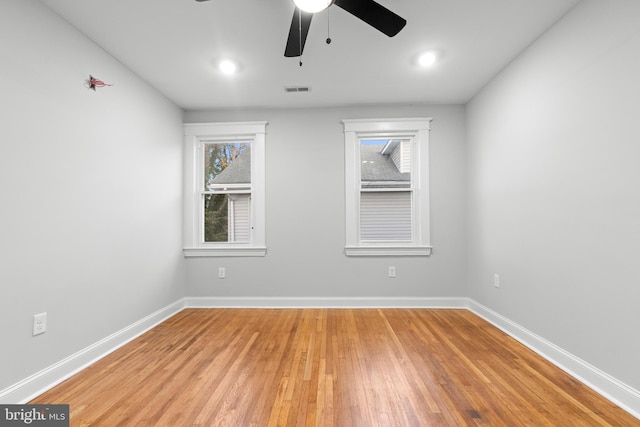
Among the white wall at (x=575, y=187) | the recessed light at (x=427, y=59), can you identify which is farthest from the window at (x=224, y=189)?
the white wall at (x=575, y=187)

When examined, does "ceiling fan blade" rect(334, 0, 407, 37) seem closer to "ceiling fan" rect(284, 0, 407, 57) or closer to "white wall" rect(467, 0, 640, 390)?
"ceiling fan" rect(284, 0, 407, 57)

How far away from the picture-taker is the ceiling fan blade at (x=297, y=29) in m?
1.70

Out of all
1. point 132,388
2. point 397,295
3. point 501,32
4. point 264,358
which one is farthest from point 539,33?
point 132,388

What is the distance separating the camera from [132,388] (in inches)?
74.0

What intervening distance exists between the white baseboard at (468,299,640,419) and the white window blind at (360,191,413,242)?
1.44 meters

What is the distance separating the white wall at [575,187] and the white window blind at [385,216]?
104cm

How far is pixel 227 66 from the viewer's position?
2.73 m

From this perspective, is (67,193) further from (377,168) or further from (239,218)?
(377,168)

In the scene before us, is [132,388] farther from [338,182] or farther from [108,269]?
[338,182]

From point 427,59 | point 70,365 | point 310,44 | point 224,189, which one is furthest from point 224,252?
point 427,59

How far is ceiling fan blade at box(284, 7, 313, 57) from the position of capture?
66.8 inches

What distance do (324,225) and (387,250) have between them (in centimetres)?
87

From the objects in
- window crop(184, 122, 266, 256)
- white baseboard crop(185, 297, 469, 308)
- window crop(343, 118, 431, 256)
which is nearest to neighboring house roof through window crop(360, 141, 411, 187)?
window crop(343, 118, 431, 256)

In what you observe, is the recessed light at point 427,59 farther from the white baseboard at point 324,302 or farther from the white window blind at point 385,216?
the white baseboard at point 324,302
